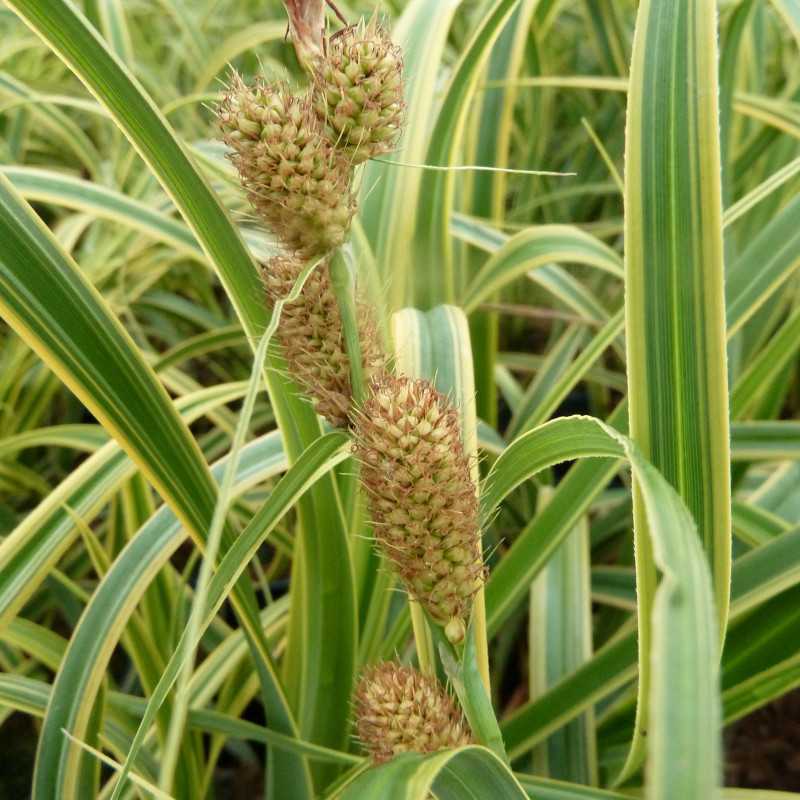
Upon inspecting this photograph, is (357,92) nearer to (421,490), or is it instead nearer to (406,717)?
(421,490)

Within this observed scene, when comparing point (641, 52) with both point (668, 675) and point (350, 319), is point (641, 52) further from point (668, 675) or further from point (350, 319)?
point (668, 675)

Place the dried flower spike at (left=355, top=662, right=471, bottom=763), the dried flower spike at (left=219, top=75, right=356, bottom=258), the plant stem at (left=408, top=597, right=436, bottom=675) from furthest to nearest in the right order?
1. the plant stem at (left=408, top=597, right=436, bottom=675)
2. the dried flower spike at (left=355, top=662, right=471, bottom=763)
3. the dried flower spike at (left=219, top=75, right=356, bottom=258)

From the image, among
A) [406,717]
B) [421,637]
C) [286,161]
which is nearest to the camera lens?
[286,161]

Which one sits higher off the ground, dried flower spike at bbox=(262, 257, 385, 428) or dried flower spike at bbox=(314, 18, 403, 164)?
dried flower spike at bbox=(314, 18, 403, 164)

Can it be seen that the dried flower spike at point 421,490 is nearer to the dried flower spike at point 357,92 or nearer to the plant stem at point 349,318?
the plant stem at point 349,318

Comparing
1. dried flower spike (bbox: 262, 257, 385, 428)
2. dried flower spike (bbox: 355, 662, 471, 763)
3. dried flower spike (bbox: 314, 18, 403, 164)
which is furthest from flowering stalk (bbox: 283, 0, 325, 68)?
dried flower spike (bbox: 355, 662, 471, 763)

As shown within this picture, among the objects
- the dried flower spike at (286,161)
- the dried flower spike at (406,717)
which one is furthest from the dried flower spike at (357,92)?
the dried flower spike at (406,717)

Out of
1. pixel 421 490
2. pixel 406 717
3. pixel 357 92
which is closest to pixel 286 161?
pixel 357 92

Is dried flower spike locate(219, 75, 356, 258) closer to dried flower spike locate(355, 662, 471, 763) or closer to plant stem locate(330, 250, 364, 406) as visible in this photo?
plant stem locate(330, 250, 364, 406)
